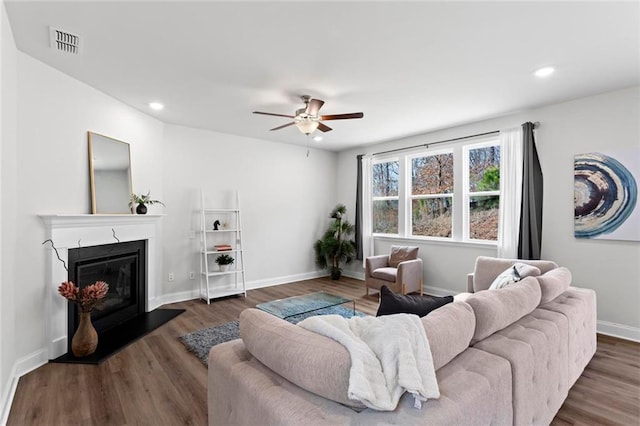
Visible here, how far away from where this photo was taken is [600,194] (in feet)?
11.3

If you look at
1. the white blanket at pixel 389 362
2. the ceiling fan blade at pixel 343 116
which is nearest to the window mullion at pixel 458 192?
the ceiling fan blade at pixel 343 116

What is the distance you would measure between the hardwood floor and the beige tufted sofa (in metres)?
0.48

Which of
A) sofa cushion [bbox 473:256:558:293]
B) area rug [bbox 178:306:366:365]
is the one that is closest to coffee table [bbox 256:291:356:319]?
area rug [bbox 178:306:366:365]

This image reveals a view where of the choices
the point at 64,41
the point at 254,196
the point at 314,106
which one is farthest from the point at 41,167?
the point at 254,196

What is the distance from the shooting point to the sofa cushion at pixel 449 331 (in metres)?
1.26

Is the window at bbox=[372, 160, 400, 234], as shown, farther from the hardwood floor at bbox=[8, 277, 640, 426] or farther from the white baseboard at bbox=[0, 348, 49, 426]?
the white baseboard at bbox=[0, 348, 49, 426]

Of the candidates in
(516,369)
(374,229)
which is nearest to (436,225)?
(374,229)

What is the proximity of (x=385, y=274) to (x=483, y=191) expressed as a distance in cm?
187

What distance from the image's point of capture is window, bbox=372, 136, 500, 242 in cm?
455

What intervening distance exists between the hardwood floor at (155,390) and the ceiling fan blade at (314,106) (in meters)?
2.65

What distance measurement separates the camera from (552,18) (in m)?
2.11

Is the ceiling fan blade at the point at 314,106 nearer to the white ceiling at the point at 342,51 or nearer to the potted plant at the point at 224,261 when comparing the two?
the white ceiling at the point at 342,51

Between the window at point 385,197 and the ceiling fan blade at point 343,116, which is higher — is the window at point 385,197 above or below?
below

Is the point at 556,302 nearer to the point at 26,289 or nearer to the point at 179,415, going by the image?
the point at 179,415
